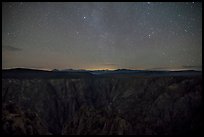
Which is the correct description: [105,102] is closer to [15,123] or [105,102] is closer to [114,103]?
[114,103]

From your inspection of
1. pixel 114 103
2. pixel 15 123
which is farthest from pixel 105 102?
pixel 15 123

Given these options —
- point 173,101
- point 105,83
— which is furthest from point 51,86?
point 173,101

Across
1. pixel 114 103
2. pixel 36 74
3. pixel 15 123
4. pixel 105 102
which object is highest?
pixel 36 74

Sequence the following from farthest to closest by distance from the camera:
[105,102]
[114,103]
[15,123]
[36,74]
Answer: [105,102] → [36,74] → [114,103] → [15,123]

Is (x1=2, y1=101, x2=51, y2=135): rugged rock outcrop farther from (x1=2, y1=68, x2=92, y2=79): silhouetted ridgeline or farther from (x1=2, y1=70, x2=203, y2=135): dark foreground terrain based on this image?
(x1=2, y1=68, x2=92, y2=79): silhouetted ridgeline

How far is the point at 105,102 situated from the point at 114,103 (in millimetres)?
11980

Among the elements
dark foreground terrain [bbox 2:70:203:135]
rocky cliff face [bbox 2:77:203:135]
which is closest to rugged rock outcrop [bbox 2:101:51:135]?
dark foreground terrain [bbox 2:70:203:135]

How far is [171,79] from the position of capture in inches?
2672

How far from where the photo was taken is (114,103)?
266 ft

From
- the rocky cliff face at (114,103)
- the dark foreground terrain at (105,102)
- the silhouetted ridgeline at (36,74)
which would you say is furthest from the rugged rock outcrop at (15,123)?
the silhouetted ridgeline at (36,74)

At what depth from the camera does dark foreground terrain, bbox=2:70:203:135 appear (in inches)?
1834

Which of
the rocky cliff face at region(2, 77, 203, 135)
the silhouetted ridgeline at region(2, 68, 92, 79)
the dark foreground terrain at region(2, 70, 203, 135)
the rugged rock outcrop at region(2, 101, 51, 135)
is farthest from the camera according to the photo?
the silhouetted ridgeline at region(2, 68, 92, 79)

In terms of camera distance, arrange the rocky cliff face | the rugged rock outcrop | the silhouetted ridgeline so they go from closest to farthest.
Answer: the rugged rock outcrop
the rocky cliff face
the silhouetted ridgeline

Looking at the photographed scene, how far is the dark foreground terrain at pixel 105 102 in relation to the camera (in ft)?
153
